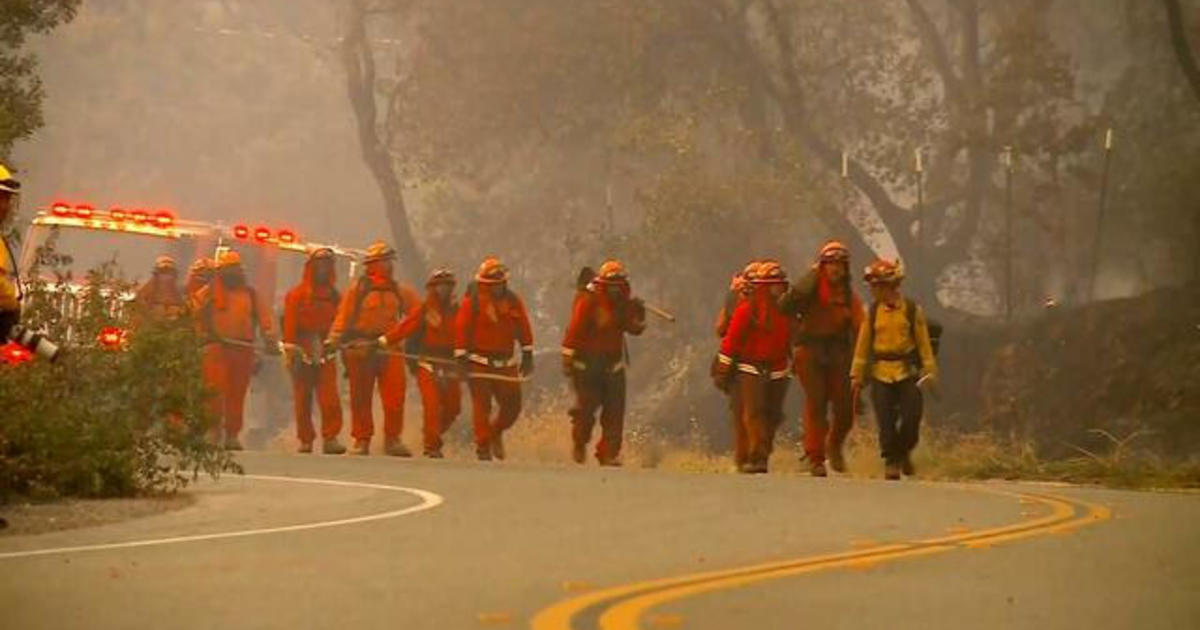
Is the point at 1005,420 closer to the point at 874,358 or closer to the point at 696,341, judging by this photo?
the point at 874,358

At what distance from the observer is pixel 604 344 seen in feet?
87.7

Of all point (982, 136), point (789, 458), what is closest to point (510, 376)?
point (789, 458)

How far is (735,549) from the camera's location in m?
13.3

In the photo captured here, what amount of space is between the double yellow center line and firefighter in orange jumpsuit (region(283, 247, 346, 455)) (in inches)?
588

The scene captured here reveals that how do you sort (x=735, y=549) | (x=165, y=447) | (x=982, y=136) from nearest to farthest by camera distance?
(x=735, y=549), (x=165, y=447), (x=982, y=136)

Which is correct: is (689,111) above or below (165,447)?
above

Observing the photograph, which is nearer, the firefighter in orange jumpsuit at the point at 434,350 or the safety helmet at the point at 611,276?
the safety helmet at the point at 611,276

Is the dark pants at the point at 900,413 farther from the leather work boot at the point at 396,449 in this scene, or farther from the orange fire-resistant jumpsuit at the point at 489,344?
the leather work boot at the point at 396,449

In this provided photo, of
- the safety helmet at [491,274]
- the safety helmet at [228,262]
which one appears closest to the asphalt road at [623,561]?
the safety helmet at [491,274]

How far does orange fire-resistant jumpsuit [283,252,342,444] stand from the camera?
29828 millimetres

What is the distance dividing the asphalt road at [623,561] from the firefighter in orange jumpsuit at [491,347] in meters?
9.07

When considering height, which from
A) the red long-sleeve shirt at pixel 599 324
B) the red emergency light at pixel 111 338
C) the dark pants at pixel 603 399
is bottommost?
the red emergency light at pixel 111 338

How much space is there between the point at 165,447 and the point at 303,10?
67713mm

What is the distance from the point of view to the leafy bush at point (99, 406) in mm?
16797
